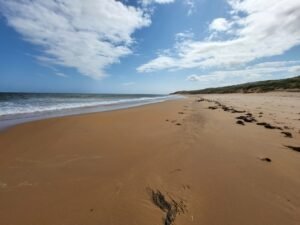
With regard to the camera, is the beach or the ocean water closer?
the beach

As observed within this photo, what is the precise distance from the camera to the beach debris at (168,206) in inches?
77.3

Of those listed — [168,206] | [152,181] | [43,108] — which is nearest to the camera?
[168,206]

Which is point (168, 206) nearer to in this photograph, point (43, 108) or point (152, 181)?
point (152, 181)

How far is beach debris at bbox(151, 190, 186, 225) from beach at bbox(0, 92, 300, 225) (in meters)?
0.01

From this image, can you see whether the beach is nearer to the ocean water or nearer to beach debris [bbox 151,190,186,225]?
beach debris [bbox 151,190,186,225]

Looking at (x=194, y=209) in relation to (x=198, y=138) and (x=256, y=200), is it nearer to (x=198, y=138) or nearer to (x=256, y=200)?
(x=256, y=200)

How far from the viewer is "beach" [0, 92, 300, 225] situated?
2006 mm

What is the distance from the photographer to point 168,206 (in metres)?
2.16

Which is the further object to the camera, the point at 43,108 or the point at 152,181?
the point at 43,108

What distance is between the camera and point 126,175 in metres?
2.94

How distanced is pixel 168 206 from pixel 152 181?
61 cm

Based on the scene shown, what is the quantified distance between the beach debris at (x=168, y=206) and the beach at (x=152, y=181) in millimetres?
11

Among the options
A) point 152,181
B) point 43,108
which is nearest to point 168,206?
point 152,181

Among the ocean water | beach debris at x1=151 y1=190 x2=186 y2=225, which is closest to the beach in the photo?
beach debris at x1=151 y1=190 x2=186 y2=225
